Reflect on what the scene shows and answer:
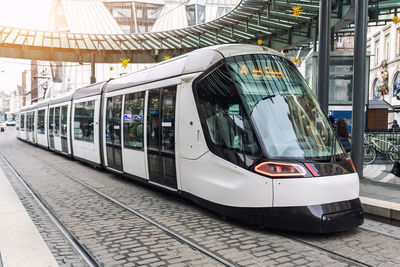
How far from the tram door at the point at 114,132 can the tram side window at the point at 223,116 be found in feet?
13.2

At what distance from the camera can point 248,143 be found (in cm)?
534

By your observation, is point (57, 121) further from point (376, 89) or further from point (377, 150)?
point (376, 89)

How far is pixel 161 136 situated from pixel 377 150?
8531mm

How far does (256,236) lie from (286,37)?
49.9 ft

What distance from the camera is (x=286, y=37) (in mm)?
18734

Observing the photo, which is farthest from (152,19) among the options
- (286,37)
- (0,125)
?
(286,37)

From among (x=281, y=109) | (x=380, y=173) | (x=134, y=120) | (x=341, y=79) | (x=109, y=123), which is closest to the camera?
(x=281, y=109)

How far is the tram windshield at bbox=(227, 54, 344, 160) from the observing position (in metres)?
5.29

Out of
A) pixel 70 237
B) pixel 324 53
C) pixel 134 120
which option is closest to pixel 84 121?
pixel 134 120

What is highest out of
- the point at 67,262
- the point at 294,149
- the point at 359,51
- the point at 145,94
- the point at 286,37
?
the point at 286,37

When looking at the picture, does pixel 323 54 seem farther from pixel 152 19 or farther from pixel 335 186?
pixel 152 19

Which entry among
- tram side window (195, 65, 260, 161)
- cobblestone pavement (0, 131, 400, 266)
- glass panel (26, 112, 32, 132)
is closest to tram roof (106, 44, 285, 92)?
tram side window (195, 65, 260, 161)

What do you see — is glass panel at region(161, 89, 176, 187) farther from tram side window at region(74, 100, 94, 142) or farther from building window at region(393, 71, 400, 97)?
building window at region(393, 71, 400, 97)

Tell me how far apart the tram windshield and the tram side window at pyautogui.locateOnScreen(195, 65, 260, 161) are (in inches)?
4.9
